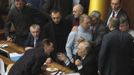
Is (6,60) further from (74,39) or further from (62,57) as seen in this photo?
(74,39)

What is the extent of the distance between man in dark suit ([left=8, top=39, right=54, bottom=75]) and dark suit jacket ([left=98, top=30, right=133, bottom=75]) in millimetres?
873

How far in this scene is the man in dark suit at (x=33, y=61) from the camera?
6.26 m

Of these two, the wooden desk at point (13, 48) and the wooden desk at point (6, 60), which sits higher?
the wooden desk at point (13, 48)

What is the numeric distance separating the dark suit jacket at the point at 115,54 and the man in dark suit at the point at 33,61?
873mm

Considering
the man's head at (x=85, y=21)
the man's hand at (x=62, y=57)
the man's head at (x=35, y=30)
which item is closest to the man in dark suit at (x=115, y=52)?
the man's head at (x=85, y=21)

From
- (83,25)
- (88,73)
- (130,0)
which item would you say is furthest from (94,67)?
(130,0)

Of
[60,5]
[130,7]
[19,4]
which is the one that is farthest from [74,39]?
[130,7]

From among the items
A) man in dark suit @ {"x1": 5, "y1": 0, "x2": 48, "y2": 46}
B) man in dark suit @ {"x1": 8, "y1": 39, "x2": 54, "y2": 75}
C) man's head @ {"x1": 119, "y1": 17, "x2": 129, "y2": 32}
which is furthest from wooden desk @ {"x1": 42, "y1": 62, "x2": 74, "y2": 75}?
man in dark suit @ {"x1": 5, "y1": 0, "x2": 48, "y2": 46}

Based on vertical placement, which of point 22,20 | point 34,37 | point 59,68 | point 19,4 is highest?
point 19,4

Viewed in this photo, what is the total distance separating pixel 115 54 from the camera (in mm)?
6684

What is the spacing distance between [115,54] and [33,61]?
133cm

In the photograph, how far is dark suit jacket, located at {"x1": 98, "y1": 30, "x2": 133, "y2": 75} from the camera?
21.6 feet

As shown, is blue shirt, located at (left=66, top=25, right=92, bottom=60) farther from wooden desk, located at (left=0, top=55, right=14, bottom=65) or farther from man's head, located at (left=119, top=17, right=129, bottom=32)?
wooden desk, located at (left=0, top=55, right=14, bottom=65)

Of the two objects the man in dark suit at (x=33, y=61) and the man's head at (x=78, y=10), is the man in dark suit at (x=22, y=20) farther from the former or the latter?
the man in dark suit at (x=33, y=61)
